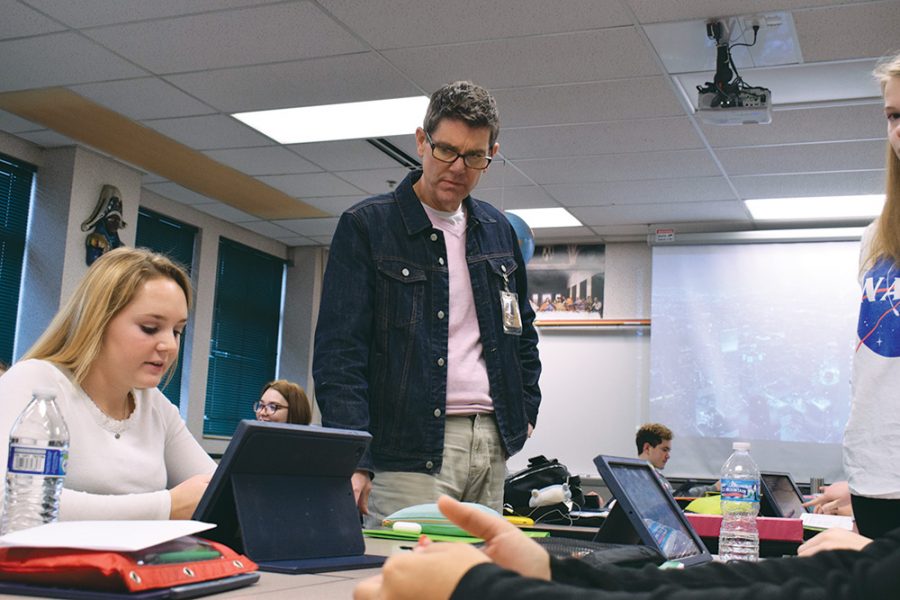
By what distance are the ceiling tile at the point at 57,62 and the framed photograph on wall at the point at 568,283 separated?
11.9ft

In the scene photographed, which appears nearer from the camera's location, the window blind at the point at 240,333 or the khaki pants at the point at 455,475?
the khaki pants at the point at 455,475

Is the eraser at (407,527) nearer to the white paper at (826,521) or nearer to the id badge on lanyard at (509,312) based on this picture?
the id badge on lanyard at (509,312)

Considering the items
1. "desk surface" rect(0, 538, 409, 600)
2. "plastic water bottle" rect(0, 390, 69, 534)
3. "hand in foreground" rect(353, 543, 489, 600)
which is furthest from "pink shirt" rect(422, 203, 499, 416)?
"hand in foreground" rect(353, 543, 489, 600)

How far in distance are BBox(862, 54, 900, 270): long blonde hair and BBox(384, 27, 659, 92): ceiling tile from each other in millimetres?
2061

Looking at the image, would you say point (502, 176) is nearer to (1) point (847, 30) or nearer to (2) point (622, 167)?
(2) point (622, 167)

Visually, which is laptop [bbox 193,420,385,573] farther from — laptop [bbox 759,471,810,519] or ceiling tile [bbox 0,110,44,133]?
ceiling tile [bbox 0,110,44,133]

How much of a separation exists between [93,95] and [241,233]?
268cm

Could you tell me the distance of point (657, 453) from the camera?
20.0ft

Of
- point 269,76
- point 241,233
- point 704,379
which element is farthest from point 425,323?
point 241,233

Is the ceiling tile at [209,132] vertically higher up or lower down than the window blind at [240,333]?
higher up

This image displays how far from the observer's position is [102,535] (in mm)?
1004

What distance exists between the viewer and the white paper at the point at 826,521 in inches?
84.3

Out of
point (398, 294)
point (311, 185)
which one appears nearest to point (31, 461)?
point (398, 294)

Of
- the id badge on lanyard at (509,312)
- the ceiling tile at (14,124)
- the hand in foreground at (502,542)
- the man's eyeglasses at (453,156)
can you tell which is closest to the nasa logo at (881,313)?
the id badge on lanyard at (509,312)
